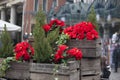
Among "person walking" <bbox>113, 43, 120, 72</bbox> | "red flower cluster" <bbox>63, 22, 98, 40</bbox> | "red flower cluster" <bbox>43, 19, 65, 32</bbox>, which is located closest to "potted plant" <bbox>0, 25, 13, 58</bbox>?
"red flower cluster" <bbox>43, 19, 65, 32</bbox>

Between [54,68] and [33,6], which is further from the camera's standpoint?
[33,6]

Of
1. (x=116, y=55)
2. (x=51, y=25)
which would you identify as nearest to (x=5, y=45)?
(x=51, y=25)

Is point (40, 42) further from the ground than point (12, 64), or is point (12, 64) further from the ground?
point (40, 42)

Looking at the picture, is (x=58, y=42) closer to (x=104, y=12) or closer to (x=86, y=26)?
(x=86, y=26)

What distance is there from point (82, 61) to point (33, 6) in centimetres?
3597

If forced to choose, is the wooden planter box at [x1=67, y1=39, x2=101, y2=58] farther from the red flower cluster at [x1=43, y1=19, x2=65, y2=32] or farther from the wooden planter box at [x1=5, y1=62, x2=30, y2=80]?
the wooden planter box at [x1=5, y1=62, x2=30, y2=80]

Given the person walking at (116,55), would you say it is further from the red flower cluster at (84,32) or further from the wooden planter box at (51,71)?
the wooden planter box at (51,71)

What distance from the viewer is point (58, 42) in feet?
13.9

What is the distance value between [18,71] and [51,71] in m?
0.61

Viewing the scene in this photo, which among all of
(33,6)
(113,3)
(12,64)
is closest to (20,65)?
(12,64)

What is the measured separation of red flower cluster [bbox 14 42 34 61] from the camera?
4.23 meters

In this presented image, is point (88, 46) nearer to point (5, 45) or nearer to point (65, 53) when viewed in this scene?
point (65, 53)

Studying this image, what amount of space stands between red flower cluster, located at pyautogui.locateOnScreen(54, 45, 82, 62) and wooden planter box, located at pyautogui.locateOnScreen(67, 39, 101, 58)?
240mm

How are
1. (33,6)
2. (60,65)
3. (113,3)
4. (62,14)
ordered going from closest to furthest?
(60,65) → (113,3) → (62,14) → (33,6)
